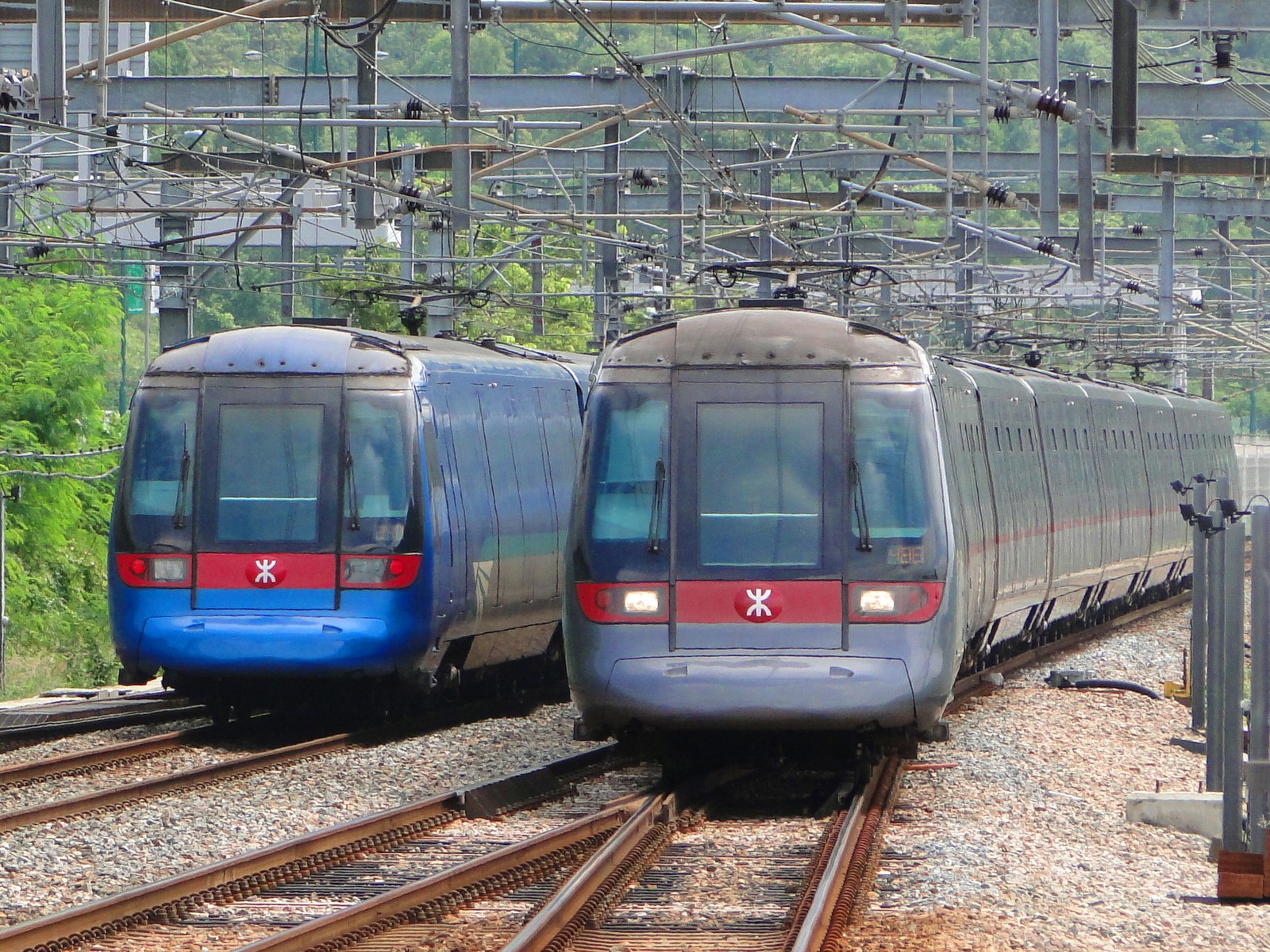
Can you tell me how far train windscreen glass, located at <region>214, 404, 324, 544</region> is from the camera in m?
13.5

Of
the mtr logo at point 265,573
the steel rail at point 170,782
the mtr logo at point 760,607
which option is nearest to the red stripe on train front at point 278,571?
the mtr logo at point 265,573

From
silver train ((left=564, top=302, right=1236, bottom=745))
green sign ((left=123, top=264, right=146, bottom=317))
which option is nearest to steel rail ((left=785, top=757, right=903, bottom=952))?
silver train ((left=564, top=302, right=1236, bottom=745))

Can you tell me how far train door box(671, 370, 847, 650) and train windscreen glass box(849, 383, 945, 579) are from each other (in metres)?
0.10

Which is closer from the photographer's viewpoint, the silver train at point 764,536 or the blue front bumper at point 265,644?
the silver train at point 764,536

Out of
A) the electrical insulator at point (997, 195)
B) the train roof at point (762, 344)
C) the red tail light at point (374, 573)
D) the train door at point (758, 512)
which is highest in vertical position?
the electrical insulator at point (997, 195)

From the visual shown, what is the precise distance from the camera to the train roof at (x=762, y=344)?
36.5 ft

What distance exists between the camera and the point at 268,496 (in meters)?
13.5

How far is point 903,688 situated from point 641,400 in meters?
2.08

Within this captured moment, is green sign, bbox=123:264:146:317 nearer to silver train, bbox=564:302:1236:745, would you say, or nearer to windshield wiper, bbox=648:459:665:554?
silver train, bbox=564:302:1236:745

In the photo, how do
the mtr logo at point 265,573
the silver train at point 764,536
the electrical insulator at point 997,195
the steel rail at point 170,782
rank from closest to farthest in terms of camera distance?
the steel rail at point 170,782
the silver train at point 764,536
the mtr logo at point 265,573
the electrical insulator at point 997,195

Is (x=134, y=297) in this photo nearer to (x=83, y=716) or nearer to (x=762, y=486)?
(x=83, y=716)

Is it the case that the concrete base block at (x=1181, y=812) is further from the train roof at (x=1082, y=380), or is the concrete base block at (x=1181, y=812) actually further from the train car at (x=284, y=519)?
the train roof at (x=1082, y=380)

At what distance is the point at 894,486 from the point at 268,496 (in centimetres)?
457

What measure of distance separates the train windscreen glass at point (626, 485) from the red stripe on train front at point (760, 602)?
0.75ft
